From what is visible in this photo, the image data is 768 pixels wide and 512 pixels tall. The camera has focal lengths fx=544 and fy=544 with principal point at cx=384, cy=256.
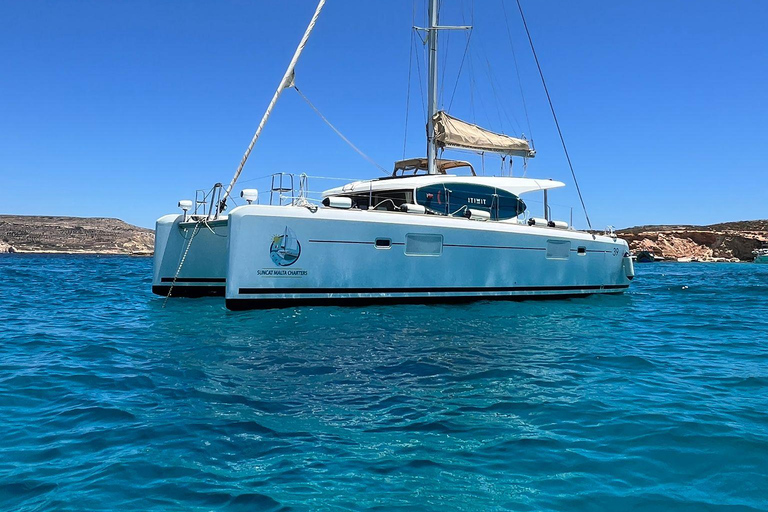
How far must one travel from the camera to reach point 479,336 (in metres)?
8.62

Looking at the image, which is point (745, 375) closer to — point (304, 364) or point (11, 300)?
point (304, 364)

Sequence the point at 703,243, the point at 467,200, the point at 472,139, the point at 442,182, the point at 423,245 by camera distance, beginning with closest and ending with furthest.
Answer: the point at 423,245, the point at 442,182, the point at 467,200, the point at 472,139, the point at 703,243

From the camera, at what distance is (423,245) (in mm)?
11953

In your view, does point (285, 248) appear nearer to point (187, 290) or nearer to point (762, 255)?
point (187, 290)

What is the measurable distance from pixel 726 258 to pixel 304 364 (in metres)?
77.8

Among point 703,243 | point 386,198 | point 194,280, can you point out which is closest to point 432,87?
point 386,198

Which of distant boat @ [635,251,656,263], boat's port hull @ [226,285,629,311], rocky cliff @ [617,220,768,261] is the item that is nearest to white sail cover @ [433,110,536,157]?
boat's port hull @ [226,285,629,311]

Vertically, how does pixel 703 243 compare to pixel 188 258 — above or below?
above

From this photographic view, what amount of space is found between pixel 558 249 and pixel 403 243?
5067mm

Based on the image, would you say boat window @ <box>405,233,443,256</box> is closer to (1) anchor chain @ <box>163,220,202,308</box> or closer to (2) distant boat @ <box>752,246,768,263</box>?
(1) anchor chain @ <box>163,220,202,308</box>

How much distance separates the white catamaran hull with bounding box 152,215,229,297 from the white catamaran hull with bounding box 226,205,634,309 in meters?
2.92

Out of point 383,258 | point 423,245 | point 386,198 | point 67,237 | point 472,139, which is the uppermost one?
point 472,139

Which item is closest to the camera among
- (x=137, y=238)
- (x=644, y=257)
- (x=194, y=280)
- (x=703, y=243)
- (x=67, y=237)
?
(x=194, y=280)

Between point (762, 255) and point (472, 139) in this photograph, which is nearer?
point (472, 139)
